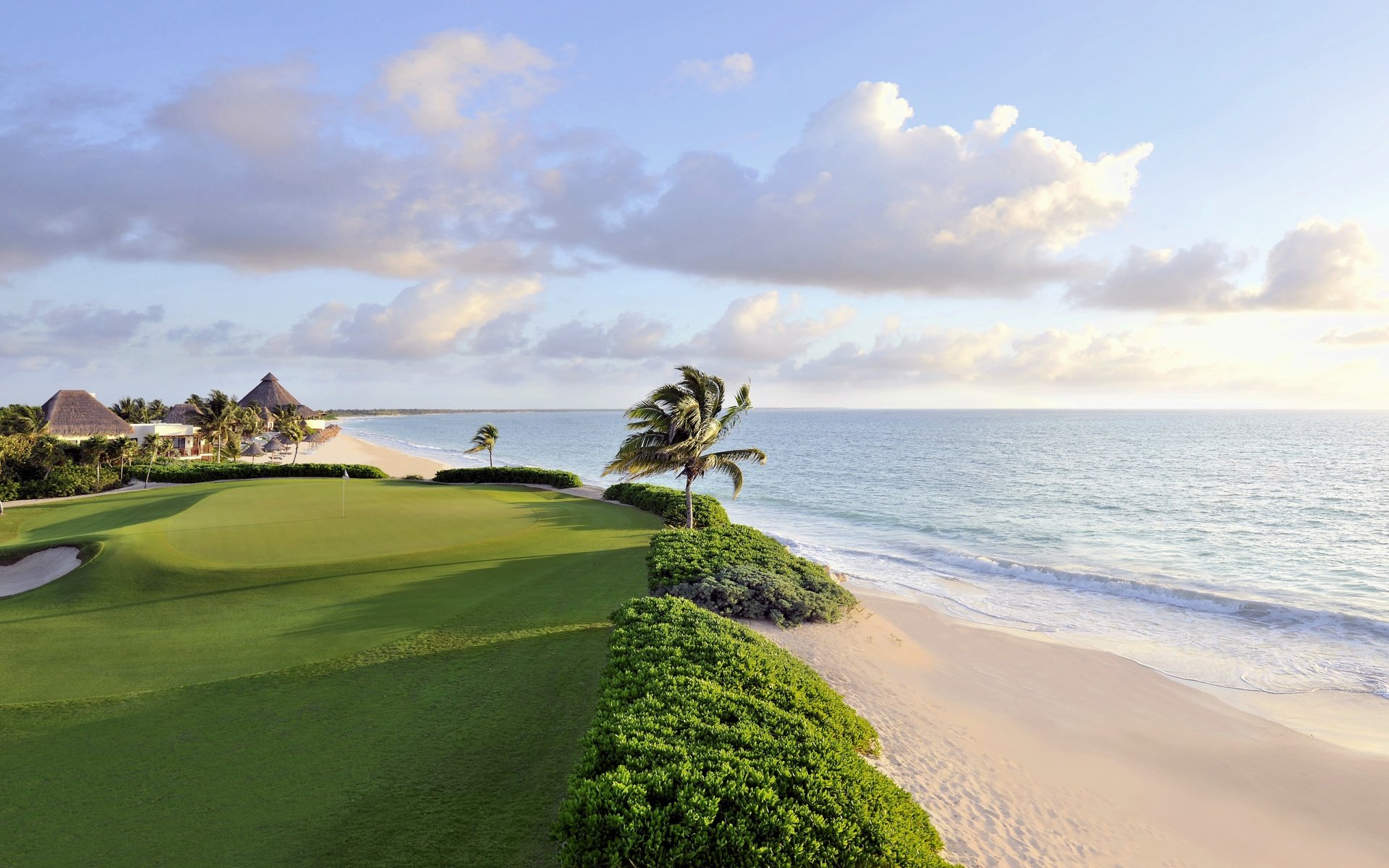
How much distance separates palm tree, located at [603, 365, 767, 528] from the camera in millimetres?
21984

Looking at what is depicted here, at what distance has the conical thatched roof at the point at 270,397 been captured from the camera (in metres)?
71.3

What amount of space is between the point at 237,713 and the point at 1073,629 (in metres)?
20.8

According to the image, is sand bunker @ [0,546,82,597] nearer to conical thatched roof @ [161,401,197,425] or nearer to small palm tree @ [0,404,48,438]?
small palm tree @ [0,404,48,438]

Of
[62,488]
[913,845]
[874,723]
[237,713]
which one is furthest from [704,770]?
[62,488]

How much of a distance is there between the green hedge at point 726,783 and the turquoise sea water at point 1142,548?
13.8 metres

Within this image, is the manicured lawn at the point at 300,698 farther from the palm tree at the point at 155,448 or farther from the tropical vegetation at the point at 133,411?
the tropical vegetation at the point at 133,411

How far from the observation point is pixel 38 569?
64.5 ft

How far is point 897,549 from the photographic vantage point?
102ft

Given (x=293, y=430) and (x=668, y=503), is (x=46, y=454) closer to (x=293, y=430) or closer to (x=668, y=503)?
(x=293, y=430)

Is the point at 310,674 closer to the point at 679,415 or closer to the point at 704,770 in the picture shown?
the point at 704,770

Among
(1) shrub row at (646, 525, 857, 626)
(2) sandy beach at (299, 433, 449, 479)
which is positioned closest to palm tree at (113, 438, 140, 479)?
(2) sandy beach at (299, 433, 449, 479)

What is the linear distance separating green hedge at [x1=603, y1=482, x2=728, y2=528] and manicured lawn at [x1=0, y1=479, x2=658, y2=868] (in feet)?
16.9

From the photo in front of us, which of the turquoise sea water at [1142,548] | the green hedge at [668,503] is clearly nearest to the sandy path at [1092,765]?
the turquoise sea water at [1142,548]

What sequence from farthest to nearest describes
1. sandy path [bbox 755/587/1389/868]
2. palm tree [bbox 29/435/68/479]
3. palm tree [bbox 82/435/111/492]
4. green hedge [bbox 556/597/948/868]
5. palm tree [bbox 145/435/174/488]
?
palm tree [bbox 145/435/174/488] → palm tree [bbox 82/435/111/492] → palm tree [bbox 29/435/68/479] → sandy path [bbox 755/587/1389/868] → green hedge [bbox 556/597/948/868]
